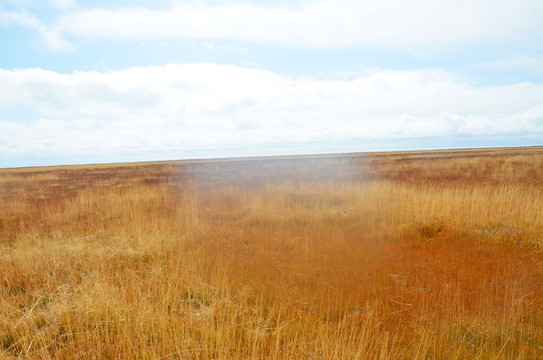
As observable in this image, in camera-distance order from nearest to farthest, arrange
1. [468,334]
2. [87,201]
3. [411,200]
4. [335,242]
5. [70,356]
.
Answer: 1. [70,356]
2. [468,334]
3. [335,242]
4. [411,200]
5. [87,201]

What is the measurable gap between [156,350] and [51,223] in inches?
451

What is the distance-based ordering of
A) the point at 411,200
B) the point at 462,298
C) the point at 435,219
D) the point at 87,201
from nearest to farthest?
the point at 462,298 → the point at 435,219 → the point at 411,200 → the point at 87,201

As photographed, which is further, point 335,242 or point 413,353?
point 335,242

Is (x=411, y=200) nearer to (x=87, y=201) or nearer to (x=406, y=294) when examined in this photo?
(x=406, y=294)

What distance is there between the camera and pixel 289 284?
19.5 feet

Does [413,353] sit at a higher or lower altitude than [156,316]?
lower

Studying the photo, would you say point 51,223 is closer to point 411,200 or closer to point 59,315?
point 59,315

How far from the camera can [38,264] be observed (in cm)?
679

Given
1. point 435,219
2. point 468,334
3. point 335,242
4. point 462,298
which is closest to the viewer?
point 468,334

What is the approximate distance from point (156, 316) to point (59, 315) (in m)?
1.52

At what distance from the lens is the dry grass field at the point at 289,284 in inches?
152

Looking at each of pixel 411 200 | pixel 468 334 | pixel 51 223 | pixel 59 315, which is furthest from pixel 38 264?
pixel 411 200

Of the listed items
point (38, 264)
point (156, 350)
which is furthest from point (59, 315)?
point (38, 264)

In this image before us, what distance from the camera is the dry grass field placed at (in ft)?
12.7
